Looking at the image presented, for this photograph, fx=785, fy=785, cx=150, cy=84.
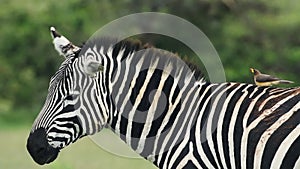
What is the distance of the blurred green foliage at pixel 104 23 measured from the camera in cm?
2284

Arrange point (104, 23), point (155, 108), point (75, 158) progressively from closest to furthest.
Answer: point (155, 108), point (75, 158), point (104, 23)

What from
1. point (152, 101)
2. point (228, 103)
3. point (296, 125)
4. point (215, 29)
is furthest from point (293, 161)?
point (215, 29)

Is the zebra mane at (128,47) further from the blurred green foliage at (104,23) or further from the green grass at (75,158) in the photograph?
the blurred green foliage at (104,23)

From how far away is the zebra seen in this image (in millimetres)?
4859

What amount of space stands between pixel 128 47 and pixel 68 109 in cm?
58

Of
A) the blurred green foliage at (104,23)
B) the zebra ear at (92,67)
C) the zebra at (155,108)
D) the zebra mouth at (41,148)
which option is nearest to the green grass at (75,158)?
the zebra mouth at (41,148)

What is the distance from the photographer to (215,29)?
77.8 ft

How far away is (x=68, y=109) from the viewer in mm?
5211

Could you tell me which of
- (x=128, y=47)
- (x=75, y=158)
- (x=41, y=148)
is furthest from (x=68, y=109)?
(x=75, y=158)

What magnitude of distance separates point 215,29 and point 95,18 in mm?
3658

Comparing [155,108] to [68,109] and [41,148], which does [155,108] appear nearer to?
[68,109]

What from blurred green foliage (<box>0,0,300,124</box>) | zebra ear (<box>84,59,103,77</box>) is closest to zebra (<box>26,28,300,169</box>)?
zebra ear (<box>84,59,103,77</box>)

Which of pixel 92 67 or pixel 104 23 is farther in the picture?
pixel 104 23

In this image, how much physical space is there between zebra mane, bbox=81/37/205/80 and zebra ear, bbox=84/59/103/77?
0.15 metres
